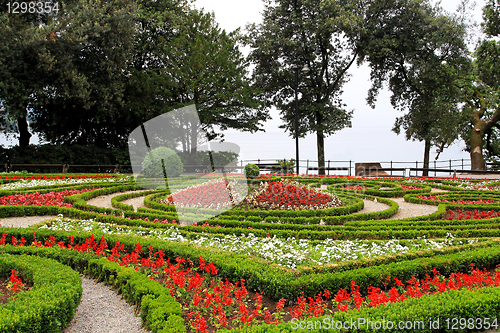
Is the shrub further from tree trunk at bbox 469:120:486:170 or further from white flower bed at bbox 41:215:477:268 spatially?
tree trunk at bbox 469:120:486:170

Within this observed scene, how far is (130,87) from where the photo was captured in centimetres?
2050

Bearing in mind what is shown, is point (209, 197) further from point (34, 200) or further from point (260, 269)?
point (260, 269)

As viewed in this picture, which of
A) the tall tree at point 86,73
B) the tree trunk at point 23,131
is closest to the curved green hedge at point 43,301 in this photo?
the tall tree at point 86,73

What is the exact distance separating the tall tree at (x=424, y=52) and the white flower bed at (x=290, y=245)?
1615cm

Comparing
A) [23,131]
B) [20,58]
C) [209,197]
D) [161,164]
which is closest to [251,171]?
[209,197]

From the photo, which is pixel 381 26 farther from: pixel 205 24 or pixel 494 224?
pixel 494 224

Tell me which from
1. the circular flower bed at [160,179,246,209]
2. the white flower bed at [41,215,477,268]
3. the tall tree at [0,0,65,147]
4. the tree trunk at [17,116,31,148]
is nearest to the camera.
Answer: the white flower bed at [41,215,477,268]

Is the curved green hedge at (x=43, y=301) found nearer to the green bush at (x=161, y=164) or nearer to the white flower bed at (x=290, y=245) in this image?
the white flower bed at (x=290, y=245)

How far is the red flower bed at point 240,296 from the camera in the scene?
273 cm

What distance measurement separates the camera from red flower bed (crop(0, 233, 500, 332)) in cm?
A: 273

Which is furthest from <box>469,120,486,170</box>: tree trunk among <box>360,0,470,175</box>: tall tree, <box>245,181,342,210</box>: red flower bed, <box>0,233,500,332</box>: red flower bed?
<box>0,233,500,332</box>: red flower bed

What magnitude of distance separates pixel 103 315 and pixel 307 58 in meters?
18.9

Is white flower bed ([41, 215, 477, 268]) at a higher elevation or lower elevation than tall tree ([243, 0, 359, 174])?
lower

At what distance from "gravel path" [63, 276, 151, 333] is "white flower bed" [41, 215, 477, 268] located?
4.50 feet
